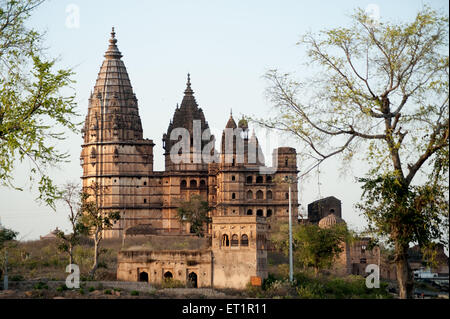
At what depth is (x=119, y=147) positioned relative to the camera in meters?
67.2

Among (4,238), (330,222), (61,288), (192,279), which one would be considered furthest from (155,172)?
(61,288)

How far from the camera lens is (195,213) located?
65750mm

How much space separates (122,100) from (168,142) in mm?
5290

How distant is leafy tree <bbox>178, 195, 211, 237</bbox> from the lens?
65.1 m

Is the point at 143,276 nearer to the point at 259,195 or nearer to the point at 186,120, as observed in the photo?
the point at 259,195

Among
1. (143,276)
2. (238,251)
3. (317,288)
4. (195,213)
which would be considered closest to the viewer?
(317,288)

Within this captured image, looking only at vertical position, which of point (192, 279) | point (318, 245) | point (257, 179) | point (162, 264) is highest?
point (257, 179)

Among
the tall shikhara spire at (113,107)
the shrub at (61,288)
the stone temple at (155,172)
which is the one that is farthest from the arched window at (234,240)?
the tall shikhara spire at (113,107)

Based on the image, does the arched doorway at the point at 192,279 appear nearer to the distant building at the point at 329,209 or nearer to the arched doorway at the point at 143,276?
the arched doorway at the point at 143,276

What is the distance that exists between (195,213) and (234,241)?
20.6 meters

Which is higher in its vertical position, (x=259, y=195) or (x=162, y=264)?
(x=259, y=195)

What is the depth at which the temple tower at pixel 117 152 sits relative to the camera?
2630 inches
